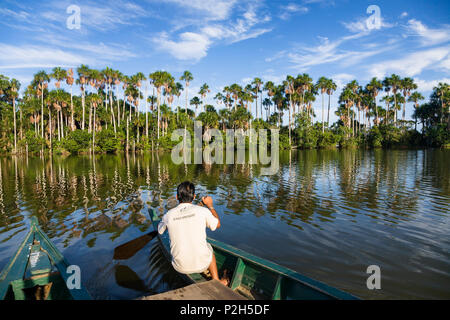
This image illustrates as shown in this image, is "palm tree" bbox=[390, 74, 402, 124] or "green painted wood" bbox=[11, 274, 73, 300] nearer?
"green painted wood" bbox=[11, 274, 73, 300]

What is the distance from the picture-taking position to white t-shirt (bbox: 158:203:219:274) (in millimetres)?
3834

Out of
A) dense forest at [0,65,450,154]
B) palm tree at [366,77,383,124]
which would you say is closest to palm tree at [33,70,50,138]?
dense forest at [0,65,450,154]

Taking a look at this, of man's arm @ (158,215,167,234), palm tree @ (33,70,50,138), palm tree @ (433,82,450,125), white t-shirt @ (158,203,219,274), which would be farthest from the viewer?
palm tree @ (433,82,450,125)

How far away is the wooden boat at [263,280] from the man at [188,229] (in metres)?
0.38

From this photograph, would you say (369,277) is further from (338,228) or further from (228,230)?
(228,230)

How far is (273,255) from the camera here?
260 inches

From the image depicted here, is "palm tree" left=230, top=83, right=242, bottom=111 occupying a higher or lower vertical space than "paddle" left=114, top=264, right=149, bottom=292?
higher

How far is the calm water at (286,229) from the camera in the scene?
551cm

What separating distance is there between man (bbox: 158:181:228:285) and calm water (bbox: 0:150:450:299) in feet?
5.30

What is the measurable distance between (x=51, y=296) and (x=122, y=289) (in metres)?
1.25

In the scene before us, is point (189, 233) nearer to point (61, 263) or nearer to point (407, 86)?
point (61, 263)

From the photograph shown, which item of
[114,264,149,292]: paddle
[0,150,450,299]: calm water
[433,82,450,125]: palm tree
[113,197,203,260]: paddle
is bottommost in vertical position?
[114,264,149,292]: paddle

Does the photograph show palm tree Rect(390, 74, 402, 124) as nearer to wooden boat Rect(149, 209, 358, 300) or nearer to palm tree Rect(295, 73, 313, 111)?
palm tree Rect(295, 73, 313, 111)

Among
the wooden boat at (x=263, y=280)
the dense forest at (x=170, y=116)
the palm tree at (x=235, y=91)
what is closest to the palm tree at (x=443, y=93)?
the dense forest at (x=170, y=116)
